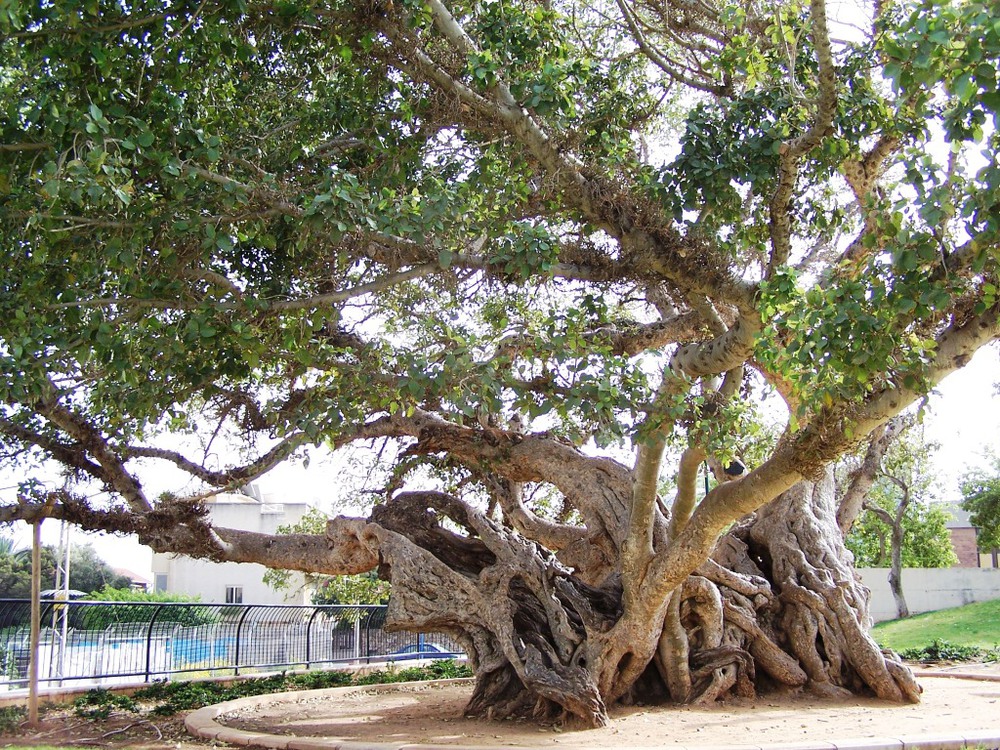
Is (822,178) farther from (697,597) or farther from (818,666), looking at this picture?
(818,666)

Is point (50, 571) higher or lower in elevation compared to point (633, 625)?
higher

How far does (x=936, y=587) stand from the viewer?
3031cm

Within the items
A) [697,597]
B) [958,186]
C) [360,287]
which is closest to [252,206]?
[360,287]

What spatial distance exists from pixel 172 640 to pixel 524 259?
34.7 ft

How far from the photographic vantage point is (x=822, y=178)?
8266mm

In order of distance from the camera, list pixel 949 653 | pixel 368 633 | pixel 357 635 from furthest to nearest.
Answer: pixel 368 633 < pixel 357 635 < pixel 949 653

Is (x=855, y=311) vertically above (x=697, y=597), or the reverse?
(x=855, y=311)

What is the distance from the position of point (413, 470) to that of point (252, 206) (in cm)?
719

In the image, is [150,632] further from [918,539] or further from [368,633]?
[918,539]

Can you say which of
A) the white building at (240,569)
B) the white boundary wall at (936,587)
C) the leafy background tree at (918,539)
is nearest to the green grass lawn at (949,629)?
the white boundary wall at (936,587)

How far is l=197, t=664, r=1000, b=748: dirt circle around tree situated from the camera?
7523 millimetres

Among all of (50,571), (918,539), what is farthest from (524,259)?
(50,571)

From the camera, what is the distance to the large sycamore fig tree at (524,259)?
19.6ft

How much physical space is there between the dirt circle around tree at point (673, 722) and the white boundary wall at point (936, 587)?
64.4 ft
